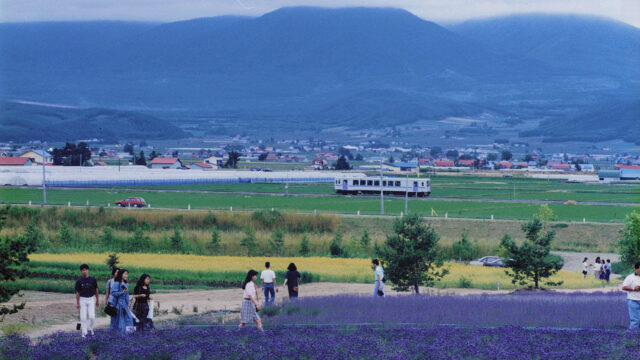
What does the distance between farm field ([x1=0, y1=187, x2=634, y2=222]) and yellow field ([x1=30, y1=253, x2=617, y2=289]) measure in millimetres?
20490

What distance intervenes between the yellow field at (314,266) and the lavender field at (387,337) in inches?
544

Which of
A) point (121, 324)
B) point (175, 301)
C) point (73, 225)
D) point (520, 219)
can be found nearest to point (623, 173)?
point (520, 219)

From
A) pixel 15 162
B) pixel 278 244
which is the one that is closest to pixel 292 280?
pixel 278 244

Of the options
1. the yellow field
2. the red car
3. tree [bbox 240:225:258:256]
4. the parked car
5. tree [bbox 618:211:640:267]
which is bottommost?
the parked car

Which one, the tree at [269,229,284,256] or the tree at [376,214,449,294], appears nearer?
the tree at [376,214,449,294]

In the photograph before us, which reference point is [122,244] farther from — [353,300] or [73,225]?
[353,300]

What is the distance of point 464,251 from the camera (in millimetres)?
45250

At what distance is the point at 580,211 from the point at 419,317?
5047cm

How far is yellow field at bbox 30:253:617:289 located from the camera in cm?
3284

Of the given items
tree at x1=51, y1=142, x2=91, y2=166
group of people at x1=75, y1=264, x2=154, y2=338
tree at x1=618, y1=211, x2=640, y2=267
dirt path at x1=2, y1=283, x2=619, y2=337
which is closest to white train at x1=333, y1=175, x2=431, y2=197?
tree at x1=618, y1=211, x2=640, y2=267

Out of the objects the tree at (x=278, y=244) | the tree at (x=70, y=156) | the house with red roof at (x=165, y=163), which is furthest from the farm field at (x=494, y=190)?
the house with red roof at (x=165, y=163)

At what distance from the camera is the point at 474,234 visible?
52875 mm

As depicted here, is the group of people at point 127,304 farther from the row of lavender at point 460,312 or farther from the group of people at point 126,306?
the row of lavender at point 460,312

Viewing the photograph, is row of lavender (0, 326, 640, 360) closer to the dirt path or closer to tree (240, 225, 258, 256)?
the dirt path
